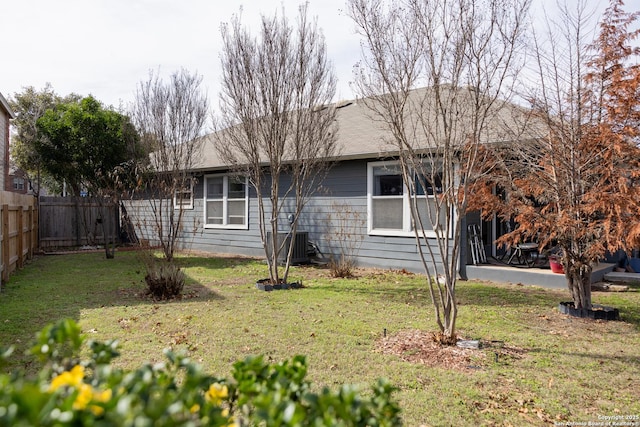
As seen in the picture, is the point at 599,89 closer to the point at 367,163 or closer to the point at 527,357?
the point at 527,357

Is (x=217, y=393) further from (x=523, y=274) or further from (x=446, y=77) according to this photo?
(x=523, y=274)

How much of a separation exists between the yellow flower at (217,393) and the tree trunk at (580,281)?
5.67 m

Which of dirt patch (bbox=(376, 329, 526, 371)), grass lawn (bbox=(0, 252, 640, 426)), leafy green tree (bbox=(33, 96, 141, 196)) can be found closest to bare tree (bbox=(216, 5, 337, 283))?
grass lawn (bbox=(0, 252, 640, 426))

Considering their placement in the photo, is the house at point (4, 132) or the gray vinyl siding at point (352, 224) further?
the house at point (4, 132)

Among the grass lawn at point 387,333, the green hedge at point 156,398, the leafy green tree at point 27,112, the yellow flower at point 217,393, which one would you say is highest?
the leafy green tree at point 27,112

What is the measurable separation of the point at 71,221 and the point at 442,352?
15576mm

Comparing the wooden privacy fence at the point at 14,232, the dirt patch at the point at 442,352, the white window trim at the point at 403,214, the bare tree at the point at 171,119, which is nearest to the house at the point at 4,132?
the wooden privacy fence at the point at 14,232

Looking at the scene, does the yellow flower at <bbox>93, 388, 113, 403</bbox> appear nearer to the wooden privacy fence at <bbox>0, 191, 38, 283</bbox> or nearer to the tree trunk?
the tree trunk

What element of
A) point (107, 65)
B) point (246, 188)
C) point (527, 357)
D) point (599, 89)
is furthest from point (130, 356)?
point (107, 65)

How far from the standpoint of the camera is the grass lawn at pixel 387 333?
3363 millimetres

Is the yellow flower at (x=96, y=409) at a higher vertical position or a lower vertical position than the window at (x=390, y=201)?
lower

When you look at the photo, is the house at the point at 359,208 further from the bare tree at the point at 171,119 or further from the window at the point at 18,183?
the window at the point at 18,183

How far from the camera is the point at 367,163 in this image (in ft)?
34.3

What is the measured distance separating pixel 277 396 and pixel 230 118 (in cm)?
746
